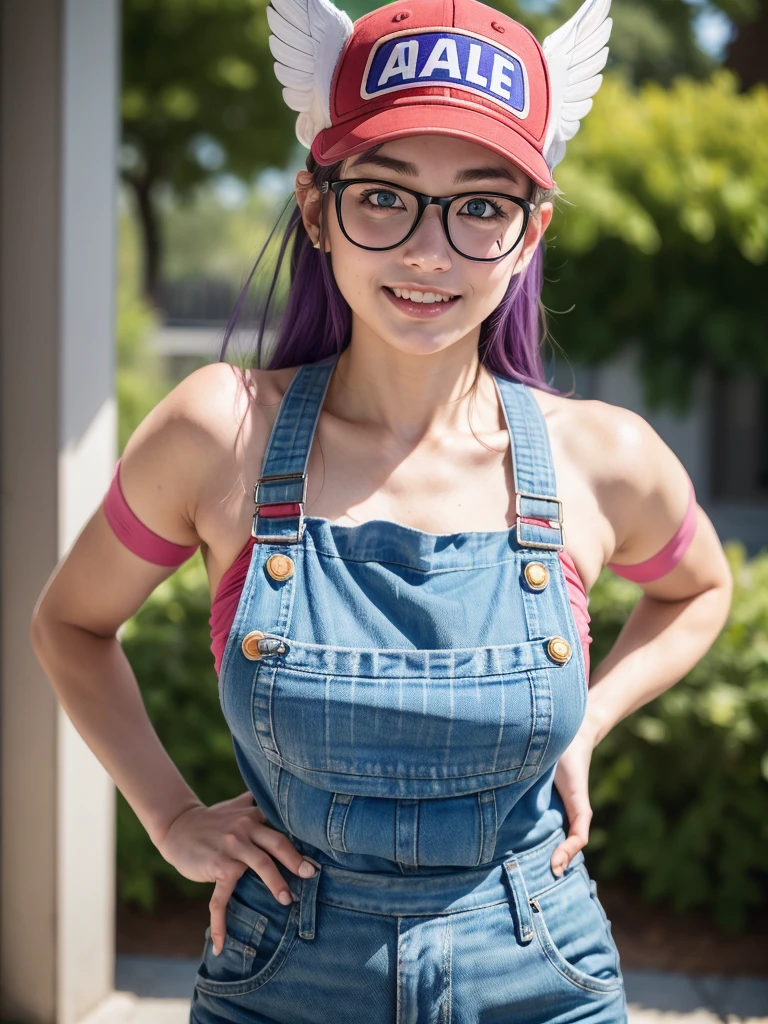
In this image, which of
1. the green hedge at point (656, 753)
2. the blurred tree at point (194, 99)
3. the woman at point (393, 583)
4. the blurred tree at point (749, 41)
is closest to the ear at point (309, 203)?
the woman at point (393, 583)

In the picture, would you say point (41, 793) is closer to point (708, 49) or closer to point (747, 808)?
point (747, 808)

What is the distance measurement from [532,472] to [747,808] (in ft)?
8.33

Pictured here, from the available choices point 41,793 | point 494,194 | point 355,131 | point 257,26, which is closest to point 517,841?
point 494,194

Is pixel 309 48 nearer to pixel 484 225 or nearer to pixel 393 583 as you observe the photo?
pixel 484 225

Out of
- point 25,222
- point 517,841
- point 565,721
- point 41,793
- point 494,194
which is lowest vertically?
point 41,793

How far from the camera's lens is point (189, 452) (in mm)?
1607

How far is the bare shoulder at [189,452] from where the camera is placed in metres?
1.61

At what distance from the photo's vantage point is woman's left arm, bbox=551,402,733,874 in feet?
5.75

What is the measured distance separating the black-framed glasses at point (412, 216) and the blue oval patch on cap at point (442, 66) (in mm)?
121

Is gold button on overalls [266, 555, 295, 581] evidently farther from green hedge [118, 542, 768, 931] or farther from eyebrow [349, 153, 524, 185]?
green hedge [118, 542, 768, 931]

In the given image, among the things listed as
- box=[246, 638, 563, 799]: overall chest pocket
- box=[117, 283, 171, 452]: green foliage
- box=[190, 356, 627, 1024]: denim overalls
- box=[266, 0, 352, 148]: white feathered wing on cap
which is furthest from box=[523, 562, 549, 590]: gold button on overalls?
box=[117, 283, 171, 452]: green foliage

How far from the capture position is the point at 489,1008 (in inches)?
60.2

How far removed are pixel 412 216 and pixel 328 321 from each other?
0.34 metres

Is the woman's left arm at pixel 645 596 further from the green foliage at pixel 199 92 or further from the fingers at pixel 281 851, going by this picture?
the green foliage at pixel 199 92
